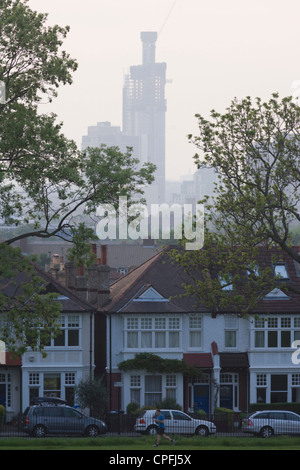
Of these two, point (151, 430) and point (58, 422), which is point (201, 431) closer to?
point (151, 430)

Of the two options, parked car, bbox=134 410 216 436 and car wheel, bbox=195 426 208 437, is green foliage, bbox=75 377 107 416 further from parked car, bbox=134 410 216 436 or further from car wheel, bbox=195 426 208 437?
car wheel, bbox=195 426 208 437

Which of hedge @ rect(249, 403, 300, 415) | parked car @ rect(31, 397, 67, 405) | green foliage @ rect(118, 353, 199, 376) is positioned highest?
green foliage @ rect(118, 353, 199, 376)

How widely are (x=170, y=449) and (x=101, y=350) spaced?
994 inches

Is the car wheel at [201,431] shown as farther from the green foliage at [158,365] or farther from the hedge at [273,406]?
the hedge at [273,406]

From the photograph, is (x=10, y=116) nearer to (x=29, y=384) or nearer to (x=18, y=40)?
(x=18, y=40)

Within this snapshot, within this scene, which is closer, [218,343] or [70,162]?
[70,162]

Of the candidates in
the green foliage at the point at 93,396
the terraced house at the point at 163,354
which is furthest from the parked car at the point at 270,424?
the green foliage at the point at 93,396

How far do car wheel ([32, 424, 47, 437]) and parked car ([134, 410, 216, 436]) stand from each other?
4.54m

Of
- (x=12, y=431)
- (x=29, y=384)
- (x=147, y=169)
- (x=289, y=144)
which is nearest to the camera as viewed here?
(x=147, y=169)

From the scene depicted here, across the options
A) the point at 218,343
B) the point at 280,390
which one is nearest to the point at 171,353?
the point at 218,343

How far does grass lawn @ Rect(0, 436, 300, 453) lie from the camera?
114 ft

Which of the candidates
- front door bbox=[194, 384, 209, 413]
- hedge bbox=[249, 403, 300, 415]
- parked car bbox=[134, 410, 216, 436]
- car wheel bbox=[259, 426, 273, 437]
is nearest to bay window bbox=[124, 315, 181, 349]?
front door bbox=[194, 384, 209, 413]

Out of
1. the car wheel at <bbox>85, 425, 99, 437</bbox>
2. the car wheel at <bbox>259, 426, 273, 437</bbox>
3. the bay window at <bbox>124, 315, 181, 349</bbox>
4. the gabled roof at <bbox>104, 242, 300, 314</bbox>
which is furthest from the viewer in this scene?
the gabled roof at <bbox>104, 242, 300, 314</bbox>

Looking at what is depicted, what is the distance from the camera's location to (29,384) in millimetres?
56812
